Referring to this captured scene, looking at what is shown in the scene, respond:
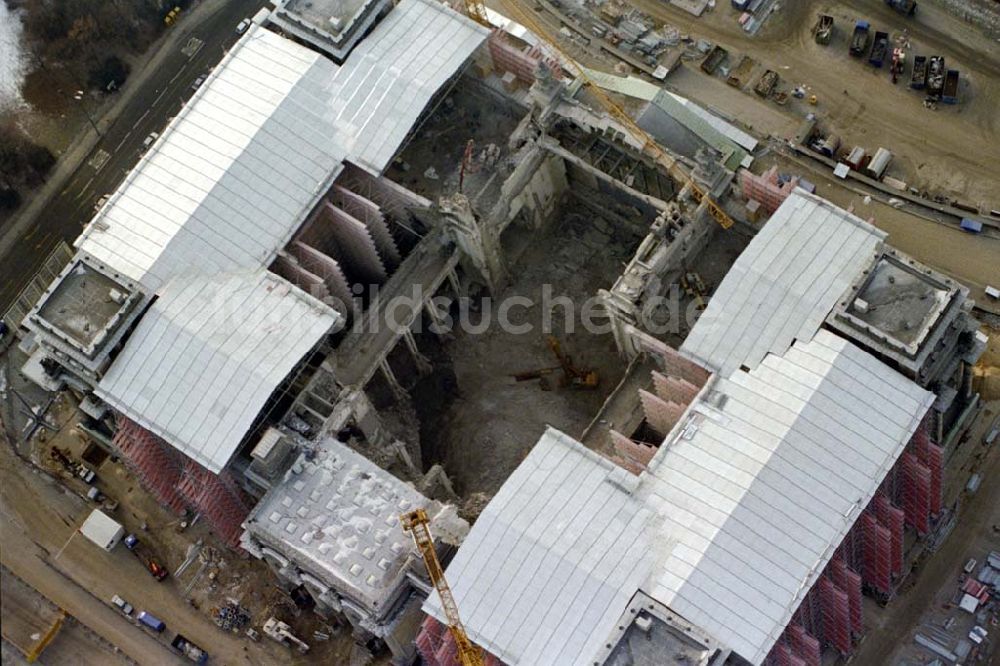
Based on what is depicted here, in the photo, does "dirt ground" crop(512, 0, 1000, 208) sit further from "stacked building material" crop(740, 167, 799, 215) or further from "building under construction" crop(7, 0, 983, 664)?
"stacked building material" crop(740, 167, 799, 215)

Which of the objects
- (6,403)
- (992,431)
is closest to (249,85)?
(6,403)

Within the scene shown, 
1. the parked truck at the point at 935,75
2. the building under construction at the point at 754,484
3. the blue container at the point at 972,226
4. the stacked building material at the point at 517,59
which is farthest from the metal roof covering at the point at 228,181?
the parked truck at the point at 935,75

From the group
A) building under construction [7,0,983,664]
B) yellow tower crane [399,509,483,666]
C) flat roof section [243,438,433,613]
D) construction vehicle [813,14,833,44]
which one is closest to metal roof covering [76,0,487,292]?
building under construction [7,0,983,664]

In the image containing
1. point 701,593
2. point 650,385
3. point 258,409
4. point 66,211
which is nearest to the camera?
point 701,593

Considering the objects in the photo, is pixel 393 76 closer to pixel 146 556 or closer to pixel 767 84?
pixel 767 84

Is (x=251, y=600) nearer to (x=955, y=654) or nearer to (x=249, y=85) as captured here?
(x=249, y=85)

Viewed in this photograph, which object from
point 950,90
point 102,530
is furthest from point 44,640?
point 950,90
